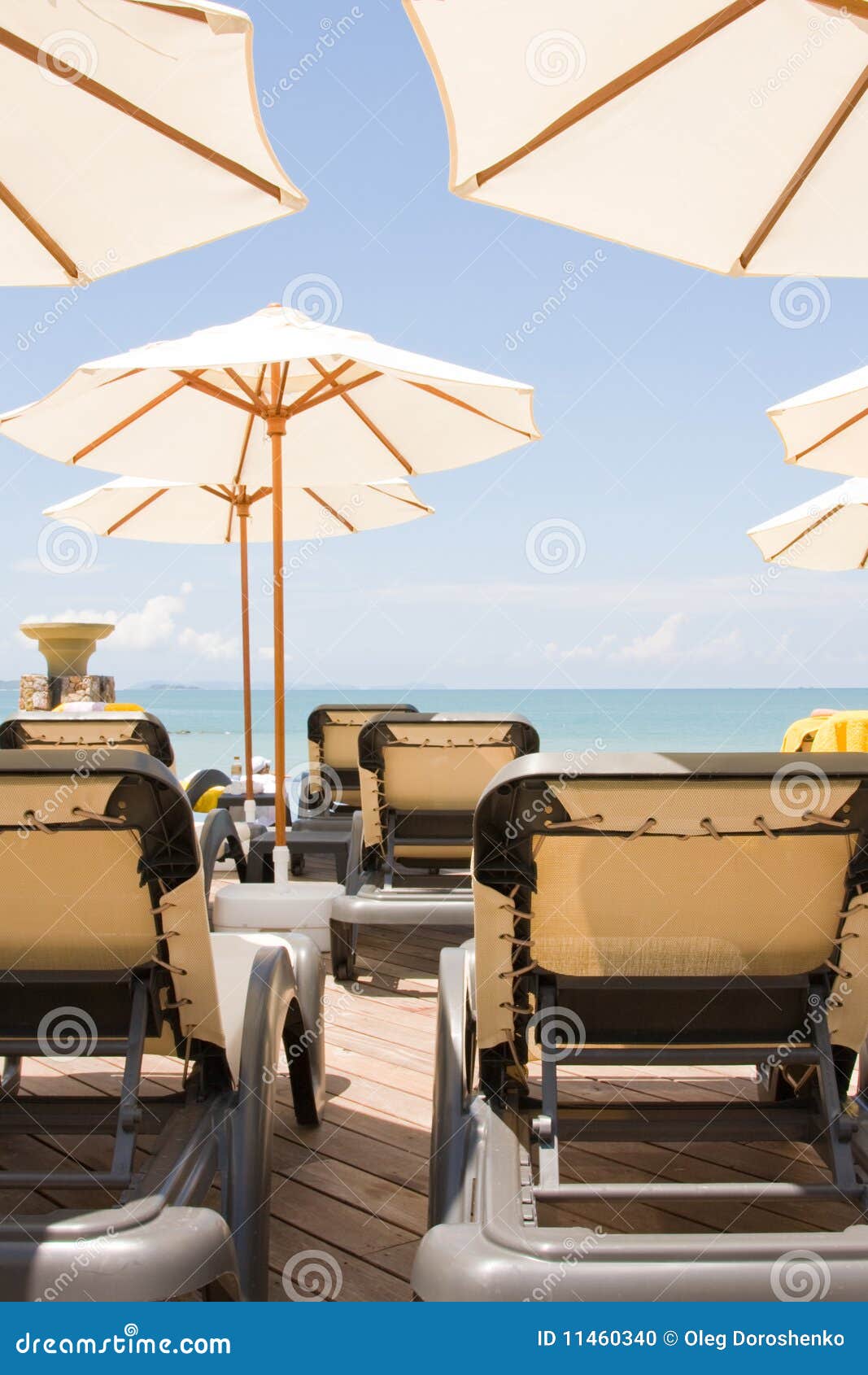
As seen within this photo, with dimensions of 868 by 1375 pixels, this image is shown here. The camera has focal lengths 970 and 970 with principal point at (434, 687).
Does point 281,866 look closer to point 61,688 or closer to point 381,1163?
point 381,1163

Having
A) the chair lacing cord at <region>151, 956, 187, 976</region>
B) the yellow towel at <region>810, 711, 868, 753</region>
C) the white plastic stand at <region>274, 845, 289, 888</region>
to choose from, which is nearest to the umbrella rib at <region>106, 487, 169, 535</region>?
the white plastic stand at <region>274, 845, 289, 888</region>

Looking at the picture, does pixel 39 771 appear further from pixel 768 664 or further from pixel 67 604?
pixel 768 664

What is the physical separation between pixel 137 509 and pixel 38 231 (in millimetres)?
3843

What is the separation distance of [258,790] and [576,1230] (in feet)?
20.8

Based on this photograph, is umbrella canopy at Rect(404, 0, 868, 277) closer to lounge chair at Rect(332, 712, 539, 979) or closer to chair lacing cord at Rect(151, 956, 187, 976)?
lounge chair at Rect(332, 712, 539, 979)

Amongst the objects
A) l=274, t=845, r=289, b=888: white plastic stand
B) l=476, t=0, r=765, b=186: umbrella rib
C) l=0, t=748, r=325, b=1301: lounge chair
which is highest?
l=476, t=0, r=765, b=186: umbrella rib

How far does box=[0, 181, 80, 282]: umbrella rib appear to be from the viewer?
2.96 metres

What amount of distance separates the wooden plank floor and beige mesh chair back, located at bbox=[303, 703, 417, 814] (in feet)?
7.79

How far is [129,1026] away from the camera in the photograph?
5.85ft

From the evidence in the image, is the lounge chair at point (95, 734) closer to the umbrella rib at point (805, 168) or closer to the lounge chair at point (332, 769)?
the lounge chair at point (332, 769)

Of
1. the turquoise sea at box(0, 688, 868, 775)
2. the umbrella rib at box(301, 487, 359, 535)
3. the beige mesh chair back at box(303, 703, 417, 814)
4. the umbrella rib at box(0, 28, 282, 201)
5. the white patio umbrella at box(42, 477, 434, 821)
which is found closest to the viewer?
the umbrella rib at box(0, 28, 282, 201)

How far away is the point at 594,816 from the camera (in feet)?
4.91

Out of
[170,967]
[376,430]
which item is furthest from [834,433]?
[170,967]

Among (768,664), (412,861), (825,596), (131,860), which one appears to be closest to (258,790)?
(412,861)
